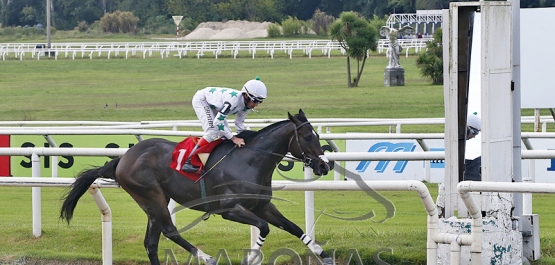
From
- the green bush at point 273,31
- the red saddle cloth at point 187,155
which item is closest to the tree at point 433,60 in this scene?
the red saddle cloth at point 187,155

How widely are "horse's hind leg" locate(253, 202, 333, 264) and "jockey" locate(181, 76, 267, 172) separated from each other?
16.7 inches

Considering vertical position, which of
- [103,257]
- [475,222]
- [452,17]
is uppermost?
[452,17]

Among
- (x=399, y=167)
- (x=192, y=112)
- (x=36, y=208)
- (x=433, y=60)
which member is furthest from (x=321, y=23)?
(x=36, y=208)

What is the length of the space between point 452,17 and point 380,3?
186 ft

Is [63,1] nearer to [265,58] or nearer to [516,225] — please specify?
[265,58]

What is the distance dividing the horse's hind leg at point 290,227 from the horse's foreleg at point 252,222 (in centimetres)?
11

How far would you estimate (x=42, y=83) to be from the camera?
98.0 ft

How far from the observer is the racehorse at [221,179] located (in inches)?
211

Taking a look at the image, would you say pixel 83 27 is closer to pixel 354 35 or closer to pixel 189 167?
pixel 354 35

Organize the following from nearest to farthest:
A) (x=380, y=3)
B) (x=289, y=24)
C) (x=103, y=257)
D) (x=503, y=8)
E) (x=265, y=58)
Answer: (x=503, y=8), (x=103, y=257), (x=265, y=58), (x=289, y=24), (x=380, y=3)

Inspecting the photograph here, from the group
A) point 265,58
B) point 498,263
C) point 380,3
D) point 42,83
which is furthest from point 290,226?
point 380,3

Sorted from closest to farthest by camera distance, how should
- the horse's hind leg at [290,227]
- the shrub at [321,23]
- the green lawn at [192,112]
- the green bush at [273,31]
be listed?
1. the horse's hind leg at [290,227]
2. the green lawn at [192,112]
3. the green bush at [273,31]
4. the shrub at [321,23]

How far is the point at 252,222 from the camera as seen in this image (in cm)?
520

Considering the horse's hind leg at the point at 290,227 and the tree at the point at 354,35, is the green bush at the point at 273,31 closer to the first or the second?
the tree at the point at 354,35
